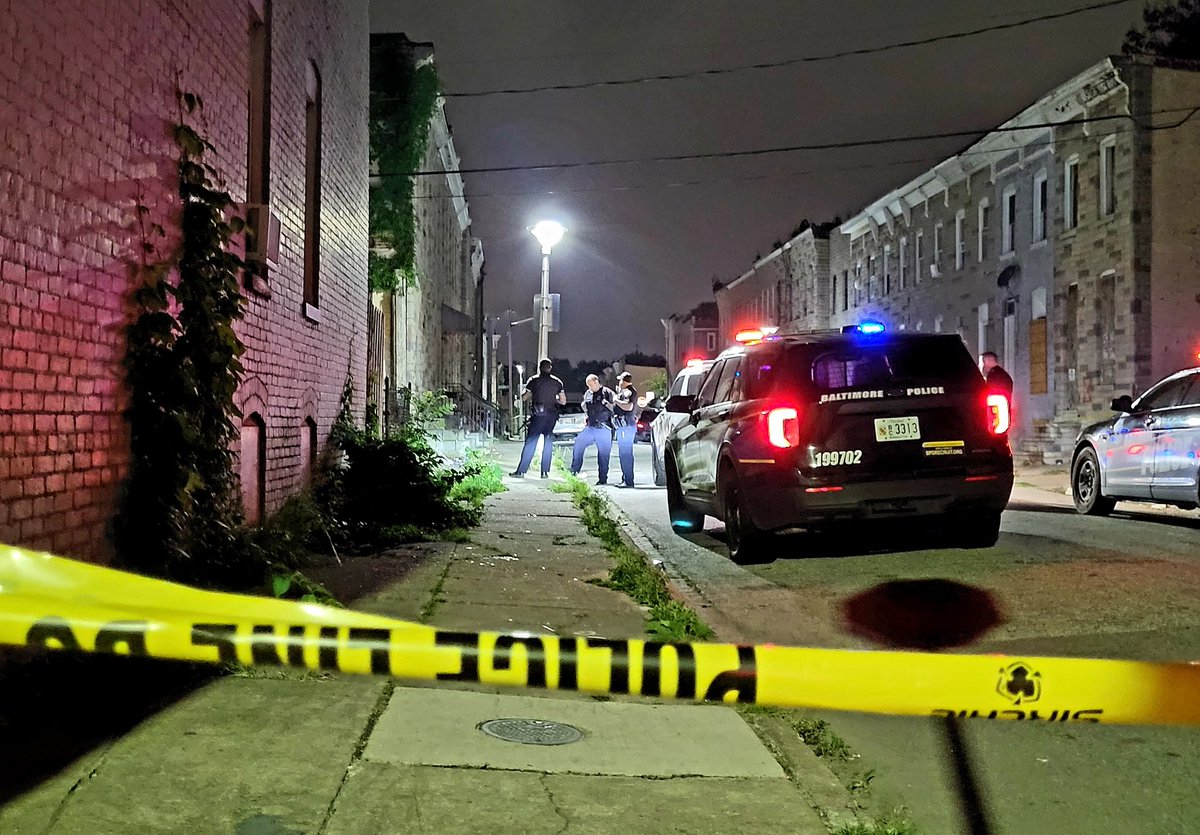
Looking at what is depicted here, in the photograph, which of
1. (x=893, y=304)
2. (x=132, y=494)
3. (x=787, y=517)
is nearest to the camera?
(x=132, y=494)

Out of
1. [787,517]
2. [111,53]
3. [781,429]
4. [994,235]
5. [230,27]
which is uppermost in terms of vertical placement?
[994,235]

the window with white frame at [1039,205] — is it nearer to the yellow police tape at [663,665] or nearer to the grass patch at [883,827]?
the grass patch at [883,827]

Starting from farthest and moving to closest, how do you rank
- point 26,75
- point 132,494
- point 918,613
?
point 918,613
point 132,494
point 26,75

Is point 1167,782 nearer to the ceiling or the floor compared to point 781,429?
nearer to the floor

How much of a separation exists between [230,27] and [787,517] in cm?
532

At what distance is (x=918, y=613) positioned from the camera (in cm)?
690

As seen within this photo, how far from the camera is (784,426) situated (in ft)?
27.1

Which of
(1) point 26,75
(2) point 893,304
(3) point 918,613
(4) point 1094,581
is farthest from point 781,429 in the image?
(2) point 893,304

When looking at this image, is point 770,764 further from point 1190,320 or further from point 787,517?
point 1190,320

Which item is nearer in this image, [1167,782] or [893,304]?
[1167,782]

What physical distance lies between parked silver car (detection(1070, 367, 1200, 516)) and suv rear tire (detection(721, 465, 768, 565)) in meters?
4.81

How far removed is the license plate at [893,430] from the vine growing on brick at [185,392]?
184 inches

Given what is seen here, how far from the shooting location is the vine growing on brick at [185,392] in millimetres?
5727

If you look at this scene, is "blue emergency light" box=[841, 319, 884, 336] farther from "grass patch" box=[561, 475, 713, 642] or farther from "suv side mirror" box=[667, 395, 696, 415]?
"grass patch" box=[561, 475, 713, 642]
